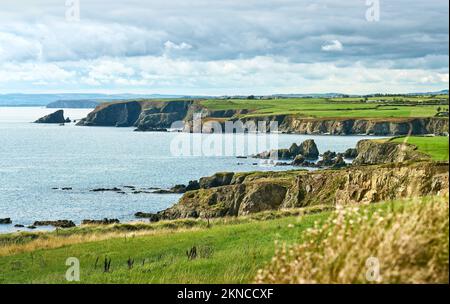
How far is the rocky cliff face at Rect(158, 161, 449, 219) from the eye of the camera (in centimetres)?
5922

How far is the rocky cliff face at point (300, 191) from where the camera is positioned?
59219 mm

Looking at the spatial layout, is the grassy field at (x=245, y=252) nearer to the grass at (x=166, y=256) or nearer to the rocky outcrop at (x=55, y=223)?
the grass at (x=166, y=256)

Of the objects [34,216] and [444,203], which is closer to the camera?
[444,203]

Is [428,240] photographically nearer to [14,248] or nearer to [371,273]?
[371,273]

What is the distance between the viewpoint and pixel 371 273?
1091cm

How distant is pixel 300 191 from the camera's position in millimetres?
73812

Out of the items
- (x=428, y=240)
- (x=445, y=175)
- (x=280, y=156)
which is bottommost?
(x=280, y=156)

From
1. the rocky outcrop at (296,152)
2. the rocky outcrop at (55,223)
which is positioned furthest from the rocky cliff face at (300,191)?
the rocky outcrop at (296,152)

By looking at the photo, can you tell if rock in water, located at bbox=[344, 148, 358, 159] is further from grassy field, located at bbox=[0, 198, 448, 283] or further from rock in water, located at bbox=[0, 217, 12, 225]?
grassy field, located at bbox=[0, 198, 448, 283]

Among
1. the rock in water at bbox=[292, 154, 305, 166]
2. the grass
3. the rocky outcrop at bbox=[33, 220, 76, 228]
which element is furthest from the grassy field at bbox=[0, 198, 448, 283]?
the rock in water at bbox=[292, 154, 305, 166]

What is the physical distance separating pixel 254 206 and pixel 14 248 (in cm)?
4355

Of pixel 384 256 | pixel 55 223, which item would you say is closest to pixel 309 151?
pixel 55 223

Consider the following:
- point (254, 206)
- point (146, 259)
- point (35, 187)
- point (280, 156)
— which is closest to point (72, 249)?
point (146, 259)

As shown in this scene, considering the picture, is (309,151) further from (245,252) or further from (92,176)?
(245,252)
